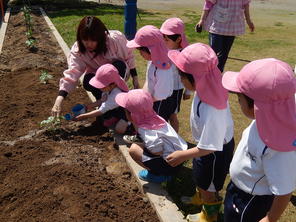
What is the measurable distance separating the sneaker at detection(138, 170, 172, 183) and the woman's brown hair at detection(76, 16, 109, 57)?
1856 millimetres

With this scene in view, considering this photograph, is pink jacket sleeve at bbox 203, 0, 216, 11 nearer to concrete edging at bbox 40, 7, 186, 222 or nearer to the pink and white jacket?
the pink and white jacket

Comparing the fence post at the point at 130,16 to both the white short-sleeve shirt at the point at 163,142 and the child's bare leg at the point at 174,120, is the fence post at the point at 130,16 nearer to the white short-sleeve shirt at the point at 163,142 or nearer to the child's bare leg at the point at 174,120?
the child's bare leg at the point at 174,120

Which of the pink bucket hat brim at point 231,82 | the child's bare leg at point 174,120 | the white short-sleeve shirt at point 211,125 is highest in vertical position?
the pink bucket hat brim at point 231,82

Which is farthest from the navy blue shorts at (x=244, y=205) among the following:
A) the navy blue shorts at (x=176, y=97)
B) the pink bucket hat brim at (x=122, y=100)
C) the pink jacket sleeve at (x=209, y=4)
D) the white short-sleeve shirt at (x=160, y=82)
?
the pink jacket sleeve at (x=209, y=4)

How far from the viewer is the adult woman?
4.19m

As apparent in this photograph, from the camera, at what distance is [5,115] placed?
15.5 ft

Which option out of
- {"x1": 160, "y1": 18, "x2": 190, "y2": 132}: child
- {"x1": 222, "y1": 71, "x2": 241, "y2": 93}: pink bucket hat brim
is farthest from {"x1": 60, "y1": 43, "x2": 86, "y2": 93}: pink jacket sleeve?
{"x1": 222, "y1": 71, "x2": 241, "y2": 93}: pink bucket hat brim

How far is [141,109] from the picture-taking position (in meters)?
3.04

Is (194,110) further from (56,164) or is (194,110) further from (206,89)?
(56,164)

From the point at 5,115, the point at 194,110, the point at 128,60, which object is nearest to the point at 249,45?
the point at 128,60

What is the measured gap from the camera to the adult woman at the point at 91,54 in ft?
13.7

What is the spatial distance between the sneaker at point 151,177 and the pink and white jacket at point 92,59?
1.66 m

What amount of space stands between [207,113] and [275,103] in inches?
30.1

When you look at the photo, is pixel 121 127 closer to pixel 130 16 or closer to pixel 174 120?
pixel 174 120
